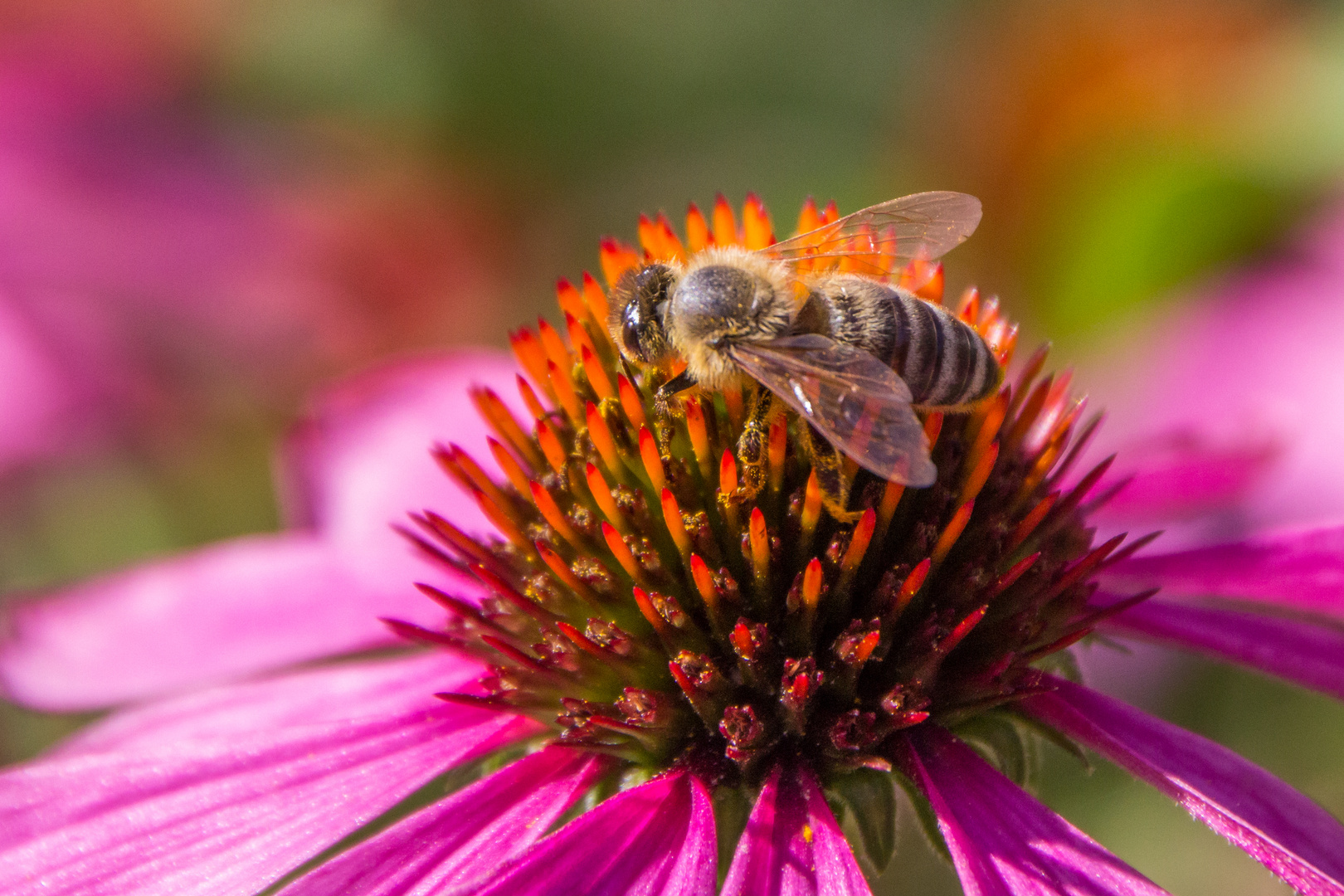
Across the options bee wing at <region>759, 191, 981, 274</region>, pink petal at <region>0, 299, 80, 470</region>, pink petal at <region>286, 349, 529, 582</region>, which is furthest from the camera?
pink petal at <region>0, 299, 80, 470</region>

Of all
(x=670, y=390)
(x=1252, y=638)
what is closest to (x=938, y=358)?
(x=670, y=390)

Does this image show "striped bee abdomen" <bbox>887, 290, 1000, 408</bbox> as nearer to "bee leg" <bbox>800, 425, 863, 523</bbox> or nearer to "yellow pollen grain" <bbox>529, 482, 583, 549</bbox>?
"bee leg" <bbox>800, 425, 863, 523</bbox>

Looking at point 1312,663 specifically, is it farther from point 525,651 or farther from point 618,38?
point 618,38

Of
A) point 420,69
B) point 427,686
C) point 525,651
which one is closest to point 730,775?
point 525,651

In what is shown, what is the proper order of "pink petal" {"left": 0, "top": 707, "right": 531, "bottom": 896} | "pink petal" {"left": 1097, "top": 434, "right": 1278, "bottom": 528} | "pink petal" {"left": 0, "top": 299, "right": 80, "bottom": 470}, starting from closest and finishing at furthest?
→ "pink petal" {"left": 0, "top": 707, "right": 531, "bottom": 896} → "pink petal" {"left": 1097, "top": 434, "right": 1278, "bottom": 528} → "pink petal" {"left": 0, "top": 299, "right": 80, "bottom": 470}

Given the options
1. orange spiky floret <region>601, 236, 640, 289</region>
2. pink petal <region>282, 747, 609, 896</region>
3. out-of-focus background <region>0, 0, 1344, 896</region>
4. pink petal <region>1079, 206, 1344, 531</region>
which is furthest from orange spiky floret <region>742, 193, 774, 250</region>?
pink petal <region>1079, 206, 1344, 531</region>

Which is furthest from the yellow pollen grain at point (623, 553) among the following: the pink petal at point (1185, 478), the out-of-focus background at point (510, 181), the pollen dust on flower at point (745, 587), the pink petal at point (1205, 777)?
the out-of-focus background at point (510, 181)

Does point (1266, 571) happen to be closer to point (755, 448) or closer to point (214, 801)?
point (755, 448)
